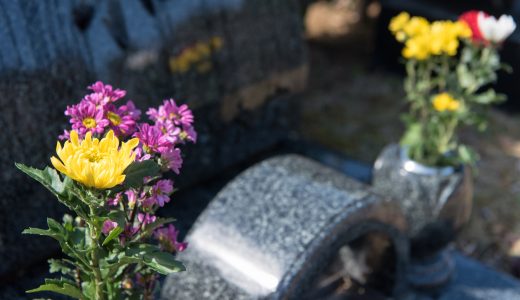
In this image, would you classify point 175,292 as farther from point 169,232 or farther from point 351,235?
point 351,235

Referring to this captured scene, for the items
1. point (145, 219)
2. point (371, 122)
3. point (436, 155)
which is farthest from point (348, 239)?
point (371, 122)

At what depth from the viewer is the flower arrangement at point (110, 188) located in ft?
4.12

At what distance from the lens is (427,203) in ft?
9.04

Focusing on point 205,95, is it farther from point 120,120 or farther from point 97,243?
point 97,243

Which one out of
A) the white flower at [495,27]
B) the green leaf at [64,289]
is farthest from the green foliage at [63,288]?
the white flower at [495,27]

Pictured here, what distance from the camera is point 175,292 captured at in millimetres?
2111

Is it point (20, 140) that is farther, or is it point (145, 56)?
point (145, 56)

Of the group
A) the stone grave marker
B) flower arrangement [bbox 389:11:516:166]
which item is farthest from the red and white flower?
the stone grave marker

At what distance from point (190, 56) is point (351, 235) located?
1.14m

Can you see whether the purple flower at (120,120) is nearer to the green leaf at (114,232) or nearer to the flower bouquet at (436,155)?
the green leaf at (114,232)

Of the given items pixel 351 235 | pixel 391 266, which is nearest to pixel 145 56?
pixel 351 235

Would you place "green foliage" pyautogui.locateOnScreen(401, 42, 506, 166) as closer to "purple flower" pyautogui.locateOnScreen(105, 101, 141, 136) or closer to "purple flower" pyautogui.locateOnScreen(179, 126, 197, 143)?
→ "purple flower" pyautogui.locateOnScreen(179, 126, 197, 143)

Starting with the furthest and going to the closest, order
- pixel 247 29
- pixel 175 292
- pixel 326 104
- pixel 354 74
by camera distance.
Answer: pixel 354 74 → pixel 326 104 → pixel 247 29 → pixel 175 292

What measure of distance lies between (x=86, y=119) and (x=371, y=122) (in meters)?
3.58
